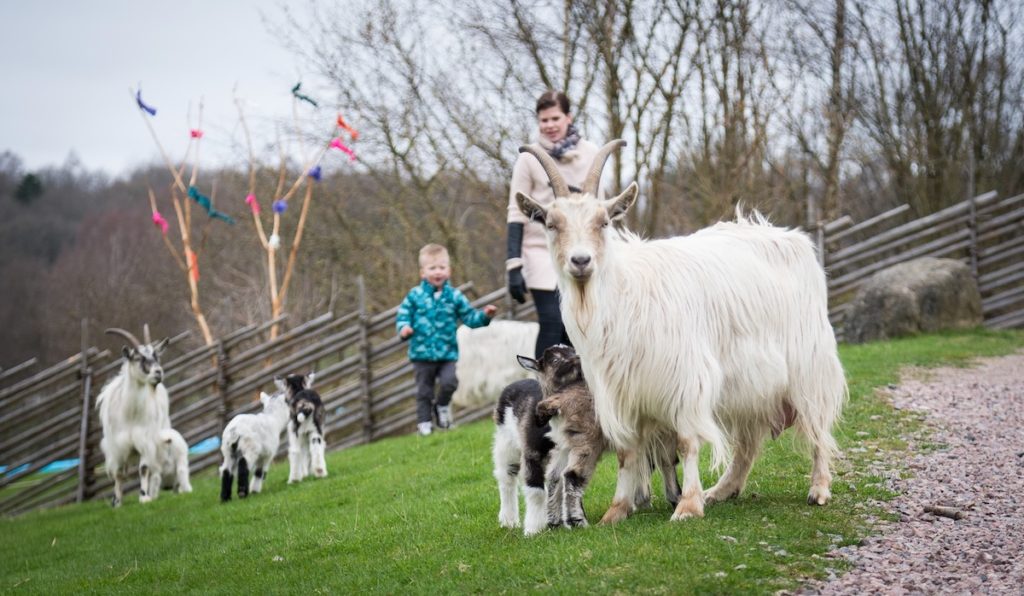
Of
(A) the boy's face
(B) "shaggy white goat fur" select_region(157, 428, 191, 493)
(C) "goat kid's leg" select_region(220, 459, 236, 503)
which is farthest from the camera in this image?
(B) "shaggy white goat fur" select_region(157, 428, 191, 493)

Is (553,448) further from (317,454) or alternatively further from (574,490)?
(317,454)

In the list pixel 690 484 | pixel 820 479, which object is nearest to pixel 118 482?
pixel 690 484

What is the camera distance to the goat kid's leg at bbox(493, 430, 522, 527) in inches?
197

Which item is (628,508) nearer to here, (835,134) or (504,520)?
(504,520)

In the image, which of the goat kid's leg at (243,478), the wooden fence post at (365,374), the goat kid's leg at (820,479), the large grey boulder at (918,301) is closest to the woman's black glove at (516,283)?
the goat kid's leg at (820,479)

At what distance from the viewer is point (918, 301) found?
42.7 feet

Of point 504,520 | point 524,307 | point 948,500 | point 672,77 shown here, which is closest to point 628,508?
point 504,520

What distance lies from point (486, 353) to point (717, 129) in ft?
19.0

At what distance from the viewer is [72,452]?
14047 mm

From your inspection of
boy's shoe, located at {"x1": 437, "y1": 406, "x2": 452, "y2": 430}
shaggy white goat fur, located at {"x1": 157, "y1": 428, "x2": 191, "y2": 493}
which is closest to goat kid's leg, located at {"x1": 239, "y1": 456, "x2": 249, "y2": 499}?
shaggy white goat fur, located at {"x1": 157, "y1": 428, "x2": 191, "y2": 493}

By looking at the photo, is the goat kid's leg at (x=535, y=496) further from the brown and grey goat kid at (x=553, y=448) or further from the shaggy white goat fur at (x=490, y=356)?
the shaggy white goat fur at (x=490, y=356)

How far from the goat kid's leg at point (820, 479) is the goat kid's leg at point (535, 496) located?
53.3 inches

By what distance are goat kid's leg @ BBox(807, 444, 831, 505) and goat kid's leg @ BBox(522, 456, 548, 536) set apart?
4.44 feet

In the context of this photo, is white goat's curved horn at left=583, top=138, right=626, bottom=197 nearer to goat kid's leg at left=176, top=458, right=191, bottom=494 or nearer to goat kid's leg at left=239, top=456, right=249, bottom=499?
goat kid's leg at left=239, top=456, right=249, bottom=499
